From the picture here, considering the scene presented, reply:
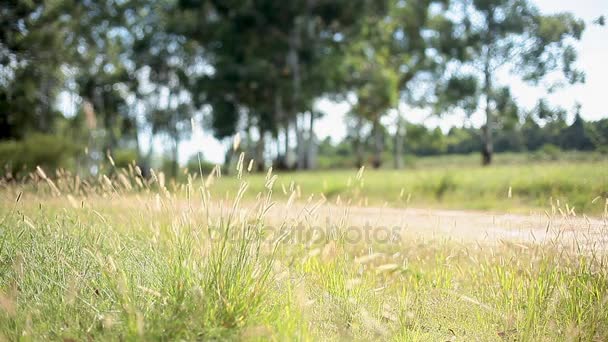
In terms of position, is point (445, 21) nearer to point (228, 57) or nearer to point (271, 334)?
point (228, 57)

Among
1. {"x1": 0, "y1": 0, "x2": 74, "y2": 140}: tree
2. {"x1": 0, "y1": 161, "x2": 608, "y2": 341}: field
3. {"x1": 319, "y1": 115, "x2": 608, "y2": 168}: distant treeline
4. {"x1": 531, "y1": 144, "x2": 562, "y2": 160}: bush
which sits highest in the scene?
{"x1": 0, "y1": 0, "x2": 74, "y2": 140}: tree

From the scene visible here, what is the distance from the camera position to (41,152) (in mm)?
14297

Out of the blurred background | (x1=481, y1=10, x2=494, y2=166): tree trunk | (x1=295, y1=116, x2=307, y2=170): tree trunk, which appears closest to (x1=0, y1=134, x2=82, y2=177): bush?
the blurred background

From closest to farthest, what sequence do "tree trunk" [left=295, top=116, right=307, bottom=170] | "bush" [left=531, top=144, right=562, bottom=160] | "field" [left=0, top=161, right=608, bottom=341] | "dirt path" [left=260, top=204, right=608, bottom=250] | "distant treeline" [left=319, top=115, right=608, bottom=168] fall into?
"field" [left=0, top=161, right=608, bottom=341] → "dirt path" [left=260, top=204, right=608, bottom=250] → "distant treeline" [left=319, top=115, right=608, bottom=168] → "bush" [left=531, top=144, right=562, bottom=160] → "tree trunk" [left=295, top=116, right=307, bottom=170]

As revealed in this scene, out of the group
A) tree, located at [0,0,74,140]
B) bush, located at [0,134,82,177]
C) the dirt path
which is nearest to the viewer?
the dirt path

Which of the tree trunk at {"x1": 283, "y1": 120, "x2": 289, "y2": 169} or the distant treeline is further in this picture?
the tree trunk at {"x1": 283, "y1": 120, "x2": 289, "y2": 169}

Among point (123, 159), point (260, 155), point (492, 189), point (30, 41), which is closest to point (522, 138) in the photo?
point (492, 189)

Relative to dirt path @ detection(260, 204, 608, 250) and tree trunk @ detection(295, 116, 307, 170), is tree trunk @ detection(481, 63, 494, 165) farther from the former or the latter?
dirt path @ detection(260, 204, 608, 250)

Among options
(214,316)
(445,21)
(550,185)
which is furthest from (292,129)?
(214,316)

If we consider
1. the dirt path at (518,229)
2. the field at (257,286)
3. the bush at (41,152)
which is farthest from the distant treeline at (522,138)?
the bush at (41,152)

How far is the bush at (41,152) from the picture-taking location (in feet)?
44.9

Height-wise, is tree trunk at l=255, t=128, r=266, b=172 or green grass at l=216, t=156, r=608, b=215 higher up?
tree trunk at l=255, t=128, r=266, b=172

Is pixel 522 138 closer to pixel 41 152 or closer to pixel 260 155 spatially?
pixel 260 155

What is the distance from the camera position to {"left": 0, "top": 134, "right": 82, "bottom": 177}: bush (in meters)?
13.7
